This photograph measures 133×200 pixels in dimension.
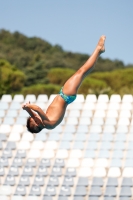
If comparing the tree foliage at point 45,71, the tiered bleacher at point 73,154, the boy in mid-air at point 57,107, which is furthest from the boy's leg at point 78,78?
the tree foliage at point 45,71

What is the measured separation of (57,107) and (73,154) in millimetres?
8575

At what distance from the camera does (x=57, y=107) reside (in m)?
8.09

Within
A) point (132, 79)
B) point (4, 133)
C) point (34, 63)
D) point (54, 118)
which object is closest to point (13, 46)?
point (34, 63)

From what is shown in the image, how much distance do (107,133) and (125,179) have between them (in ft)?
7.16

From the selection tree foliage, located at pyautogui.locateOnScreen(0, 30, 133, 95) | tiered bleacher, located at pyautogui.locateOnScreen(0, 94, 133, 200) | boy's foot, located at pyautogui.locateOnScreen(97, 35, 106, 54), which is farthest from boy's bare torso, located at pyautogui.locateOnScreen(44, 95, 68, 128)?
tree foliage, located at pyautogui.locateOnScreen(0, 30, 133, 95)

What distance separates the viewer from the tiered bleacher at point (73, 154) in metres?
15.1

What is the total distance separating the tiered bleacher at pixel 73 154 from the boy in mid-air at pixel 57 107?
7009mm

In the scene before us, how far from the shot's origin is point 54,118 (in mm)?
7980

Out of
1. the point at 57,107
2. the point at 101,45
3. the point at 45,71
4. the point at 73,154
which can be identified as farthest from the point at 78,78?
the point at 45,71

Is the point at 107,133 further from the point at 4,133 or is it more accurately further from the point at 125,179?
the point at 4,133

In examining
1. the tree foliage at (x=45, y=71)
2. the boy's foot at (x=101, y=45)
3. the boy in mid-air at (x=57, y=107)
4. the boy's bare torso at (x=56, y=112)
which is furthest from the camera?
the tree foliage at (x=45, y=71)

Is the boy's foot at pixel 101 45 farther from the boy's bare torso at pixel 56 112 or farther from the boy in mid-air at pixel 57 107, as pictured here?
the boy's bare torso at pixel 56 112

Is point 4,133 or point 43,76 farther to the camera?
point 43,76

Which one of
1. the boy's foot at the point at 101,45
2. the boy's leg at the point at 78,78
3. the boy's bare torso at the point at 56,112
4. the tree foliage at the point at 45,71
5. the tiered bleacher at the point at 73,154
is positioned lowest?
the tree foliage at the point at 45,71
